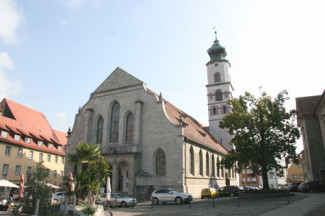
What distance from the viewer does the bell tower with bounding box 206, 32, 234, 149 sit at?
48750 millimetres

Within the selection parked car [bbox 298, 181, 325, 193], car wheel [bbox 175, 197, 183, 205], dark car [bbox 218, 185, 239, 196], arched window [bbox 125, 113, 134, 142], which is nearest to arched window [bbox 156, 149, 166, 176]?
arched window [bbox 125, 113, 134, 142]

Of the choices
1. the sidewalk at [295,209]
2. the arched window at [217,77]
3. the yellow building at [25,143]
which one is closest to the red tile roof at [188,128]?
the sidewalk at [295,209]

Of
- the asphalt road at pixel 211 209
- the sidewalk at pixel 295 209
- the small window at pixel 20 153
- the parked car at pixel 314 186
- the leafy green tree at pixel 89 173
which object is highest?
the small window at pixel 20 153

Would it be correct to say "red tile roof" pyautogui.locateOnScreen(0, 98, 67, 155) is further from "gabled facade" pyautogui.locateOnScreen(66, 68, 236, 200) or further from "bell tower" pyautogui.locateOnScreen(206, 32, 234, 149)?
"bell tower" pyautogui.locateOnScreen(206, 32, 234, 149)

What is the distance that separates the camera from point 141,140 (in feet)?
98.4

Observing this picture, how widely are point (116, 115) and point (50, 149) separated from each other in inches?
764

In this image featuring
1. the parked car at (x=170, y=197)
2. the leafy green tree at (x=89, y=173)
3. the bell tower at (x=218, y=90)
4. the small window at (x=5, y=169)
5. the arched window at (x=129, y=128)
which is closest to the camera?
the leafy green tree at (x=89, y=173)

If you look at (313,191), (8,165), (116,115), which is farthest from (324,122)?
(8,165)

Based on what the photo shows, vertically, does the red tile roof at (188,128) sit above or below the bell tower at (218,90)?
below

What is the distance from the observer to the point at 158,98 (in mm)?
32500

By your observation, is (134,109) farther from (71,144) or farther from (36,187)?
(36,187)

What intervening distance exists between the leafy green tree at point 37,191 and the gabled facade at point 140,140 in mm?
13078

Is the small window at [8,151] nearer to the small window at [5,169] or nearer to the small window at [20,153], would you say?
the small window at [5,169]

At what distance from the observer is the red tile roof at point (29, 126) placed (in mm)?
39013
